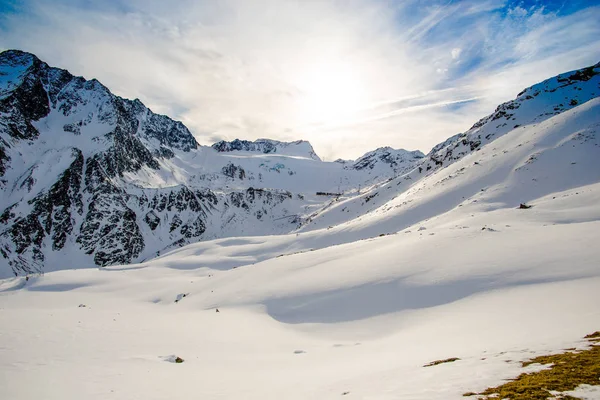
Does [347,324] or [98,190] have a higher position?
[98,190]

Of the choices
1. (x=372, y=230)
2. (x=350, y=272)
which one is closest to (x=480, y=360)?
(x=350, y=272)

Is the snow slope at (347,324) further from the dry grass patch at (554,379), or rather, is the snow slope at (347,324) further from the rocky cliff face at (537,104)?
the rocky cliff face at (537,104)

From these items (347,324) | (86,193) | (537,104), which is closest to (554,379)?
(347,324)

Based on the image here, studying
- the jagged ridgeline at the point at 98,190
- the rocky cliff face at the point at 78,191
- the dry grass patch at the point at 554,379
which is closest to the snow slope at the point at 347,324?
the dry grass patch at the point at 554,379

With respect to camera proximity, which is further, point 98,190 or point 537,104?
point 98,190

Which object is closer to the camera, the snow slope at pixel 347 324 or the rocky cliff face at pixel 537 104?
the snow slope at pixel 347 324

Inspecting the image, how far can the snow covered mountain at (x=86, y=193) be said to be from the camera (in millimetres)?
122750

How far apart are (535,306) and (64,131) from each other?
201902mm

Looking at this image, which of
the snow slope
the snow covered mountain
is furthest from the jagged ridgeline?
the snow slope

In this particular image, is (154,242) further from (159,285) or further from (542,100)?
(542,100)

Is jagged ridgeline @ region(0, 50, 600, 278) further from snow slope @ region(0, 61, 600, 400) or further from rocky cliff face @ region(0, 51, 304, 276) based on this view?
snow slope @ region(0, 61, 600, 400)

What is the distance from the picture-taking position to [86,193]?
138m

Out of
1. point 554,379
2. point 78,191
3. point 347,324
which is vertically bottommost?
point 347,324

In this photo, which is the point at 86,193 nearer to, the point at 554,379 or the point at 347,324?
the point at 347,324
